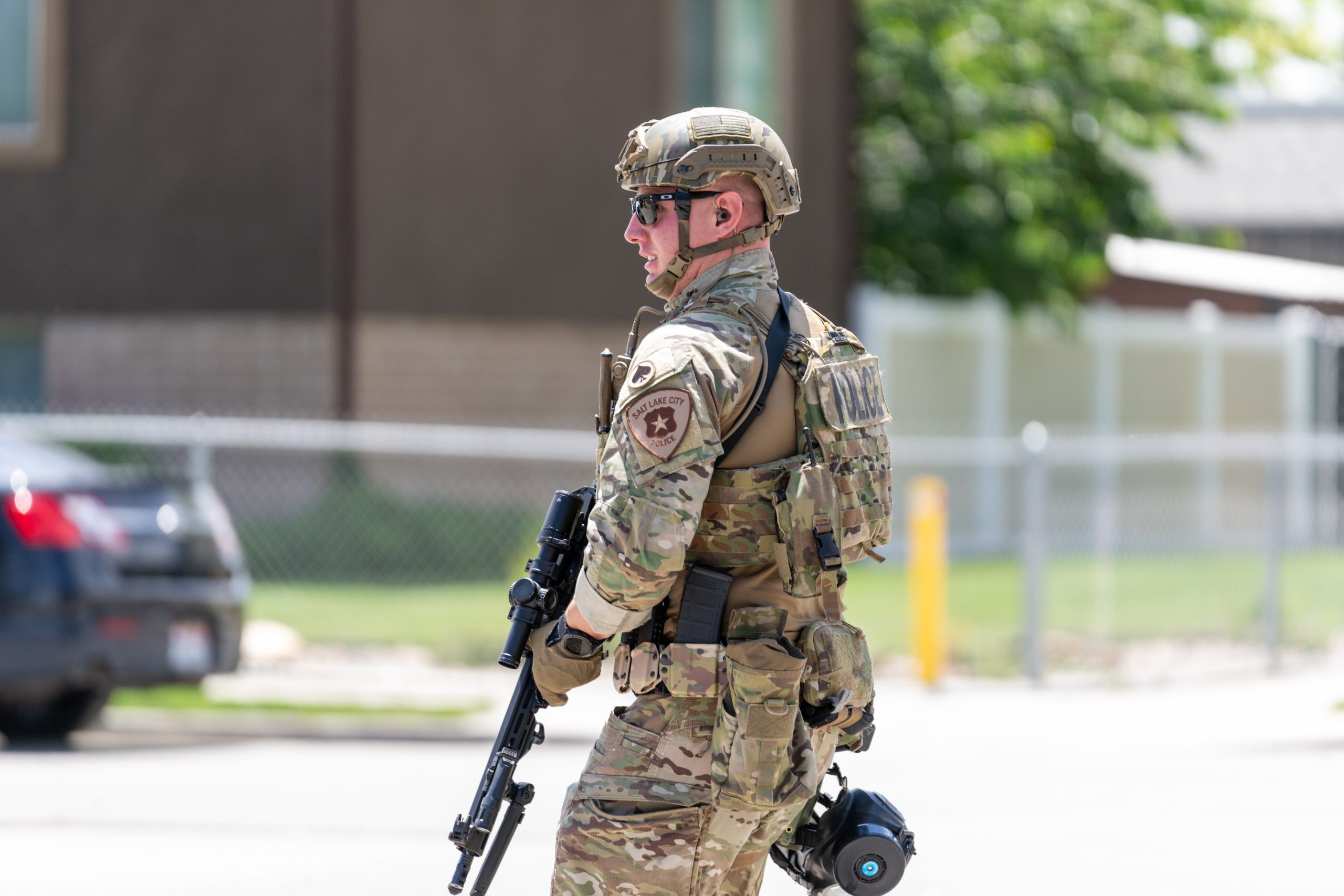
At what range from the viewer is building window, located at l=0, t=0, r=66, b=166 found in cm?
1566

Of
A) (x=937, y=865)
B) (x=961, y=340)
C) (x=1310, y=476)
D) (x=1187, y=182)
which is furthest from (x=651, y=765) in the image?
(x=1187, y=182)

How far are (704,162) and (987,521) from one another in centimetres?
1460

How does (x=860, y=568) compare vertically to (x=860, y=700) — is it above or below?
below

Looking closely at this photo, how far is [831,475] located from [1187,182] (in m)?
40.3

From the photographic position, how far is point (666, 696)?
12.4 feet

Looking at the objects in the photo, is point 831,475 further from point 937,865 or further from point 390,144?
point 390,144

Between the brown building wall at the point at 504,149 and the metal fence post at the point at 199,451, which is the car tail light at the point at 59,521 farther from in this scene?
the brown building wall at the point at 504,149

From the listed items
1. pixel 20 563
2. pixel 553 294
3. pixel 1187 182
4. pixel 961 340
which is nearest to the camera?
pixel 20 563

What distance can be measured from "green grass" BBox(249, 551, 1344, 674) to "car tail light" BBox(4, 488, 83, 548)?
334 centimetres

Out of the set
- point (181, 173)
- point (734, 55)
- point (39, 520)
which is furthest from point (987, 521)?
point (39, 520)

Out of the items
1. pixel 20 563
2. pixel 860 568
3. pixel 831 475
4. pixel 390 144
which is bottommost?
pixel 860 568

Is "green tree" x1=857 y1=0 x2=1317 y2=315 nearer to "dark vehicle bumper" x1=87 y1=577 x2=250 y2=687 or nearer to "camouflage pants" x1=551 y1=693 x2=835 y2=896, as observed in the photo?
"dark vehicle bumper" x1=87 y1=577 x2=250 y2=687

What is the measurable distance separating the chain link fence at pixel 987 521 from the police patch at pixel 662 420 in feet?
25.1

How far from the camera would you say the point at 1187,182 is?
4209 cm
